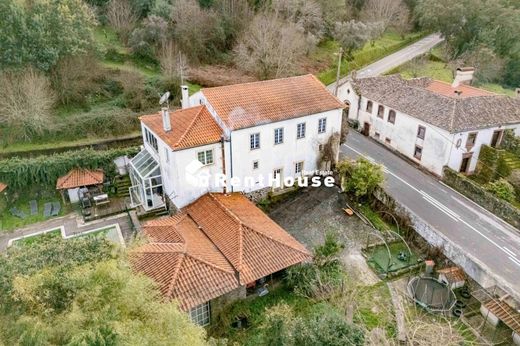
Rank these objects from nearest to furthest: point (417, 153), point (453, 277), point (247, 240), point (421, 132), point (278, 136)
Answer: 1. point (247, 240)
2. point (453, 277)
3. point (278, 136)
4. point (421, 132)
5. point (417, 153)

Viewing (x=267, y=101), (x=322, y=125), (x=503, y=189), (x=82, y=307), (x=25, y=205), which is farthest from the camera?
(x=503, y=189)

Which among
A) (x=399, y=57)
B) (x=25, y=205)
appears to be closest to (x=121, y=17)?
(x=25, y=205)

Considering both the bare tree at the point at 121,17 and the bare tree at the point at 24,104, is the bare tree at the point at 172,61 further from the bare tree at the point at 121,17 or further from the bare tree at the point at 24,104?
the bare tree at the point at 24,104

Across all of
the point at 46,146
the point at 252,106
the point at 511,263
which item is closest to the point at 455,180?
the point at 511,263

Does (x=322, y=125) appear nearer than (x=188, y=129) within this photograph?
No

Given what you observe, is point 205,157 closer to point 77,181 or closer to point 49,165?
point 77,181

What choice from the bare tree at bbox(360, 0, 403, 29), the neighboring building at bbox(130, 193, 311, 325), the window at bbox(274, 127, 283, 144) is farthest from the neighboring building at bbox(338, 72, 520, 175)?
the bare tree at bbox(360, 0, 403, 29)

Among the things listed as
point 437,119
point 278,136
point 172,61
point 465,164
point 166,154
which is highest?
point 172,61
